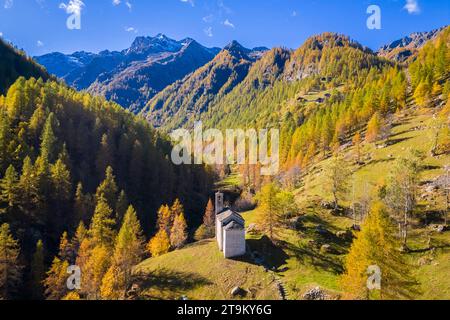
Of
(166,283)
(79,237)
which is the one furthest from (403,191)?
(79,237)

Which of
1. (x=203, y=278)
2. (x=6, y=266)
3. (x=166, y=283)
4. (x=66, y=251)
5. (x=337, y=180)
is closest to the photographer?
(x=203, y=278)

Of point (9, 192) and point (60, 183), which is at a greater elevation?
point (60, 183)

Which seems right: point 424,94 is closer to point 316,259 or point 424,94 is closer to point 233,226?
point 316,259

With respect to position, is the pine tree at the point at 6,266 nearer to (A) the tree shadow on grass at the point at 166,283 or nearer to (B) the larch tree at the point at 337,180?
(A) the tree shadow on grass at the point at 166,283

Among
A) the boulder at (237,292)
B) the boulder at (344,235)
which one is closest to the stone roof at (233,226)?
the boulder at (237,292)

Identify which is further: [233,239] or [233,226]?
[233,226]

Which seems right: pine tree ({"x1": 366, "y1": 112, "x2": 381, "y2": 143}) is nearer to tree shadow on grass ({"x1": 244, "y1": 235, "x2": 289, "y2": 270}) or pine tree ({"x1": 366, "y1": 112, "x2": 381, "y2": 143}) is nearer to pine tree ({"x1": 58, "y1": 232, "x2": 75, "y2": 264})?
tree shadow on grass ({"x1": 244, "y1": 235, "x2": 289, "y2": 270})

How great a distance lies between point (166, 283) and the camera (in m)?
62.9

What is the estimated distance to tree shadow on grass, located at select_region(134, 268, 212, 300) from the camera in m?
59.4

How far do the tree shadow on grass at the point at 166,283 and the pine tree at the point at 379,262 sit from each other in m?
27.8

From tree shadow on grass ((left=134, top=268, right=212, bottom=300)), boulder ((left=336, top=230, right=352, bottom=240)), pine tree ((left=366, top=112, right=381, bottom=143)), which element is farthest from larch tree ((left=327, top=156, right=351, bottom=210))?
tree shadow on grass ((left=134, top=268, right=212, bottom=300))

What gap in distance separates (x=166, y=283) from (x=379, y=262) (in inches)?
1508

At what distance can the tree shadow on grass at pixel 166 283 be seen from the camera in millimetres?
59438
